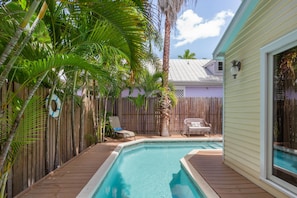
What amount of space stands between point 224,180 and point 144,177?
204 centimetres

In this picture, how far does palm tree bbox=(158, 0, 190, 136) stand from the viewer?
9.91 m

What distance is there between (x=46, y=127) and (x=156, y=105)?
7.93 metres

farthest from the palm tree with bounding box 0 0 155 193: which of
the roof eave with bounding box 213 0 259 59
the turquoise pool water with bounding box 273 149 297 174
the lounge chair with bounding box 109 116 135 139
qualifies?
the lounge chair with bounding box 109 116 135 139

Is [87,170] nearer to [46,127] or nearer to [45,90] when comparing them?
[46,127]

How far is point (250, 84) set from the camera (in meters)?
4.64

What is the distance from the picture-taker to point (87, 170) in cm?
520

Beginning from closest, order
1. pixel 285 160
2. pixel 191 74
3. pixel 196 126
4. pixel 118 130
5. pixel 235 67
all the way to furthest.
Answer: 1. pixel 285 160
2. pixel 235 67
3. pixel 118 130
4. pixel 196 126
5. pixel 191 74

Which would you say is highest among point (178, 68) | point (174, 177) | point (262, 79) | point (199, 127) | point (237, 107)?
point (178, 68)

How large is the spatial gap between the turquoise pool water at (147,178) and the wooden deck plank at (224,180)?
342 millimetres

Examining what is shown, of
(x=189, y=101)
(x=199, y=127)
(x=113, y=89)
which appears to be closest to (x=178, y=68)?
(x=189, y=101)

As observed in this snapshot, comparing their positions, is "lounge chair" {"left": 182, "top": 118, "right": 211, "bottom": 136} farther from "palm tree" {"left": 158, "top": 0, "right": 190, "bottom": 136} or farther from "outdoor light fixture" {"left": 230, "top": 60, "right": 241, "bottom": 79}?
"outdoor light fixture" {"left": 230, "top": 60, "right": 241, "bottom": 79}

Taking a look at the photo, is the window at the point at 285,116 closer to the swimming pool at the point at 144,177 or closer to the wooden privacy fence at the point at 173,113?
the swimming pool at the point at 144,177

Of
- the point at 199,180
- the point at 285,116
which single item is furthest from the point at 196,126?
the point at 285,116

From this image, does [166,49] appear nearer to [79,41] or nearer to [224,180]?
[79,41]
